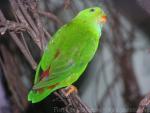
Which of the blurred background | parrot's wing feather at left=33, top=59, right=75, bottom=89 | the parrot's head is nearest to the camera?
parrot's wing feather at left=33, top=59, right=75, bottom=89

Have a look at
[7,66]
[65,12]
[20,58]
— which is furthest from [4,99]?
[65,12]

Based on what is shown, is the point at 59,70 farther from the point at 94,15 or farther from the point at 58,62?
the point at 94,15

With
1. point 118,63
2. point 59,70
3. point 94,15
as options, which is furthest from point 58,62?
point 118,63

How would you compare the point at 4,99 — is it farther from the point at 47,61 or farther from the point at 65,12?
the point at 47,61

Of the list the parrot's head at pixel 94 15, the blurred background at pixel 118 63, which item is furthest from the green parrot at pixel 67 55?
the blurred background at pixel 118 63

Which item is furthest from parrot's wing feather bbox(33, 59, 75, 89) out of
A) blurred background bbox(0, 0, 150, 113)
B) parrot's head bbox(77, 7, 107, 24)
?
blurred background bbox(0, 0, 150, 113)

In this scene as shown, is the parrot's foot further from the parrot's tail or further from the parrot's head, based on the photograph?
Result: the parrot's head

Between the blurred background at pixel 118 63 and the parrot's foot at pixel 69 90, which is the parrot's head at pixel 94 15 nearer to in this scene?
the parrot's foot at pixel 69 90
